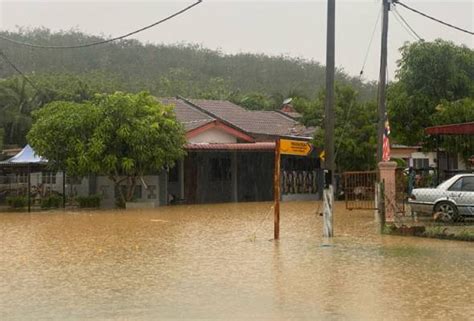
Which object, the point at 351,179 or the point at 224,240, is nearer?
the point at 224,240

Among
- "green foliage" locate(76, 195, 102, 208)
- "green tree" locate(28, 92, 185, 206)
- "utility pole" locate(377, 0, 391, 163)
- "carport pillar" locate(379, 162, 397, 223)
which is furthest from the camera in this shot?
"green foliage" locate(76, 195, 102, 208)

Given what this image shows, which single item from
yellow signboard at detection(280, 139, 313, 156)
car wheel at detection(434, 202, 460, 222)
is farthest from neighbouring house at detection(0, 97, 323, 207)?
yellow signboard at detection(280, 139, 313, 156)

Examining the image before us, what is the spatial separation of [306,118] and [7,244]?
856 inches

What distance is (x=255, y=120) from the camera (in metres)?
40.4

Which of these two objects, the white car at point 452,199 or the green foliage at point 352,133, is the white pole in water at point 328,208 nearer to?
the white car at point 452,199

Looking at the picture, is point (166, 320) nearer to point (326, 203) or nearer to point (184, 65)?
point (326, 203)

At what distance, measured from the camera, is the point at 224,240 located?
631 inches

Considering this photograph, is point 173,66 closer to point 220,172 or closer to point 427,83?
point 220,172

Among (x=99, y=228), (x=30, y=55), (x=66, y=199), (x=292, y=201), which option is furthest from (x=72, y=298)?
(x=30, y=55)

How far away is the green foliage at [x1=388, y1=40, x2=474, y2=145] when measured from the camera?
83.3 ft

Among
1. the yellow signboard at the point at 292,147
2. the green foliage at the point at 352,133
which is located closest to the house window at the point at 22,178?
the green foliage at the point at 352,133

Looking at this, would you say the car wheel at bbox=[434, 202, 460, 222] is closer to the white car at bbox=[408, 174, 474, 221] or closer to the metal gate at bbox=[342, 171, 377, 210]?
the white car at bbox=[408, 174, 474, 221]

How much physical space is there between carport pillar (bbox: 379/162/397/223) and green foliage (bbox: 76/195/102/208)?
15524 millimetres

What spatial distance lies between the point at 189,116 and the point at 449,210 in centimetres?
2067
